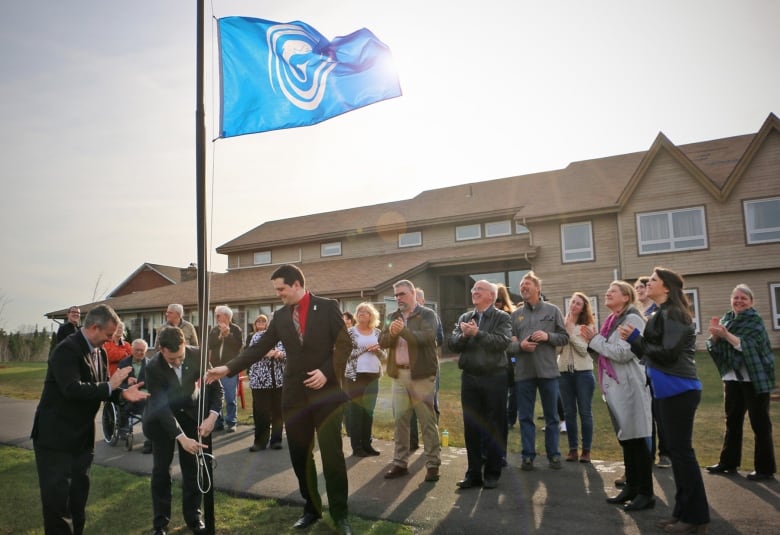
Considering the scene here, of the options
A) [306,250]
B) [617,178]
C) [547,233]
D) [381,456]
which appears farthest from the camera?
[306,250]

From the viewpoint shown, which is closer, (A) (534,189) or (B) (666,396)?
(B) (666,396)

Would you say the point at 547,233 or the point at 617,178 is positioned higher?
the point at 617,178

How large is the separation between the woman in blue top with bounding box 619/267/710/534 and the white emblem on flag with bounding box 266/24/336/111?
392 cm

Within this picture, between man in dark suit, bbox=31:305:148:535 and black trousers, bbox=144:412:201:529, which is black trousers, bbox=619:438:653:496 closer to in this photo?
black trousers, bbox=144:412:201:529

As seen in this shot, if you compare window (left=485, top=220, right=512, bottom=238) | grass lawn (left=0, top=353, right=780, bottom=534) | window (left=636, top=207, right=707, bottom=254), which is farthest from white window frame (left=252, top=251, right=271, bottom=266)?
grass lawn (left=0, top=353, right=780, bottom=534)

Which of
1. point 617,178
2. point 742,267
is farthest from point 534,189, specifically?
point 742,267

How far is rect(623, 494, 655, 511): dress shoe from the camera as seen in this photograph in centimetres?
531

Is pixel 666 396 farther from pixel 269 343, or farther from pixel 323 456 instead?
pixel 269 343

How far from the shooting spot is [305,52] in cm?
602

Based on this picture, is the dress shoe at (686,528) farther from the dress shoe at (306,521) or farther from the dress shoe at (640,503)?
the dress shoe at (306,521)

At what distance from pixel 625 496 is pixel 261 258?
30.9 m

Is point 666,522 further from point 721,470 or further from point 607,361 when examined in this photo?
point 721,470

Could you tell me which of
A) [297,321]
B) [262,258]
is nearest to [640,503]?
[297,321]

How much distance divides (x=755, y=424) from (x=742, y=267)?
17.7 m
